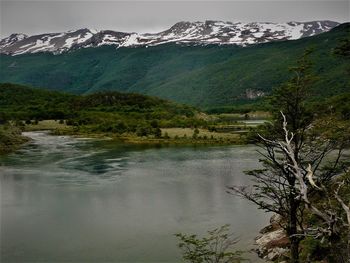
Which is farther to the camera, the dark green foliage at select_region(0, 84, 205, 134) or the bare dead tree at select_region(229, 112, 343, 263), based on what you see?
the dark green foliage at select_region(0, 84, 205, 134)

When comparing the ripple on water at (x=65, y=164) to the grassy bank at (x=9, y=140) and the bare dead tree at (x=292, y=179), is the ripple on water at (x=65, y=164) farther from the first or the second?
the bare dead tree at (x=292, y=179)

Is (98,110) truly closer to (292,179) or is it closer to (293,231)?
(292,179)

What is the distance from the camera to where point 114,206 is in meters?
34.6

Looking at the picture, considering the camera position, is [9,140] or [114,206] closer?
[114,206]

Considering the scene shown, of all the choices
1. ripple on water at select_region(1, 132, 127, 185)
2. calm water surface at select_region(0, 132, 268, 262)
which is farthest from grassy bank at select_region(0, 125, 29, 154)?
calm water surface at select_region(0, 132, 268, 262)

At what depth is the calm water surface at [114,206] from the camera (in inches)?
1002

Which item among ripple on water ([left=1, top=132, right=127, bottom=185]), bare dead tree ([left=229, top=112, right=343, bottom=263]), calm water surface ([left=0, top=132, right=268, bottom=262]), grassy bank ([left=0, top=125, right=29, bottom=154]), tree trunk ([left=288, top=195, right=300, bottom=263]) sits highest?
bare dead tree ([left=229, top=112, right=343, bottom=263])

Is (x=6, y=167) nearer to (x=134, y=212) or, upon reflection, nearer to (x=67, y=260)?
(x=134, y=212)

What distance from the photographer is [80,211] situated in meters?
33.4

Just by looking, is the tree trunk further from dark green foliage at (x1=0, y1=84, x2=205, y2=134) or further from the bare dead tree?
dark green foliage at (x1=0, y1=84, x2=205, y2=134)

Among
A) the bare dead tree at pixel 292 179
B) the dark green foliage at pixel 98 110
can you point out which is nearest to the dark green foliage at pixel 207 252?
the bare dead tree at pixel 292 179

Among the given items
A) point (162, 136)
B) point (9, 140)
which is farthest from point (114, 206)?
point (162, 136)

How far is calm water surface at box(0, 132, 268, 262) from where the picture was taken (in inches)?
1002

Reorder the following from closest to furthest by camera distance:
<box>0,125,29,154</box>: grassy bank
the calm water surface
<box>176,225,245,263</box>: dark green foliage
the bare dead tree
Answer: the bare dead tree < <box>176,225,245,263</box>: dark green foliage < the calm water surface < <box>0,125,29,154</box>: grassy bank
